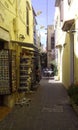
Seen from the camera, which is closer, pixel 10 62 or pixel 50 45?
pixel 10 62

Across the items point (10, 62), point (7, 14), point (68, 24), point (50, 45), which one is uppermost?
point (50, 45)

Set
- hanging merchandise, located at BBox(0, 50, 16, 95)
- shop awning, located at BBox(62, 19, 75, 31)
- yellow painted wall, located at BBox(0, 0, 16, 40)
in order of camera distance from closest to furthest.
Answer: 1. hanging merchandise, located at BBox(0, 50, 16, 95)
2. yellow painted wall, located at BBox(0, 0, 16, 40)
3. shop awning, located at BBox(62, 19, 75, 31)

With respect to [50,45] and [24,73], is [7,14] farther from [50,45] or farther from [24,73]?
[50,45]

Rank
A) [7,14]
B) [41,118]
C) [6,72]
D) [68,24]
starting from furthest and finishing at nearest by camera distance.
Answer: [68,24]
[7,14]
[6,72]
[41,118]

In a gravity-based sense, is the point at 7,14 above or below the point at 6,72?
above

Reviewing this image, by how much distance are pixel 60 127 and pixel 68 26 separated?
30.4ft

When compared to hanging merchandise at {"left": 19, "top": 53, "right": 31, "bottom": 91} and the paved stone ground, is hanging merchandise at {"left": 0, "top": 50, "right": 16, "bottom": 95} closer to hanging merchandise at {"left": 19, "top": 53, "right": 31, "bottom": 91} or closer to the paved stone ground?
the paved stone ground

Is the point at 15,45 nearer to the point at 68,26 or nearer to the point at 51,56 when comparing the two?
the point at 68,26

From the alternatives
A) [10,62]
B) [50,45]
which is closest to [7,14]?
[10,62]

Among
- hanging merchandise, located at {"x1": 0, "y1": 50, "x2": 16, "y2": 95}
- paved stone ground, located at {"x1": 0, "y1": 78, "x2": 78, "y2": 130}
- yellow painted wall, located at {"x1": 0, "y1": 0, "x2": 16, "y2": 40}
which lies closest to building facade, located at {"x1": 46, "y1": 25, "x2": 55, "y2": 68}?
yellow painted wall, located at {"x1": 0, "y1": 0, "x2": 16, "y2": 40}

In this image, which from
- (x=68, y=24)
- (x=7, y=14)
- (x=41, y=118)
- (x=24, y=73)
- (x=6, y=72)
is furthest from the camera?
(x=68, y=24)

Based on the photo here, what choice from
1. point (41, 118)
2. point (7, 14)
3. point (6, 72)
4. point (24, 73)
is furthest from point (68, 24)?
point (41, 118)

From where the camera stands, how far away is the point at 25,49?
1928 cm

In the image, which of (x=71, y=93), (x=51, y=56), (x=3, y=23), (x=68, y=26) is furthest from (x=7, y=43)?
(x=51, y=56)
